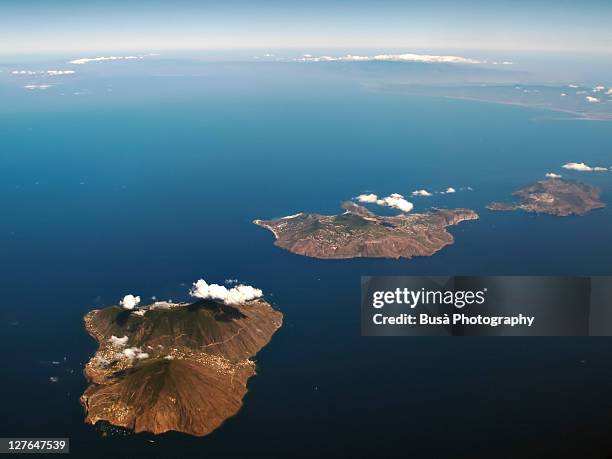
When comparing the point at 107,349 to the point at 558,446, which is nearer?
the point at 558,446

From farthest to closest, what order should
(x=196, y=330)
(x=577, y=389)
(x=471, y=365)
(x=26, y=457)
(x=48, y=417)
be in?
(x=196, y=330)
(x=471, y=365)
(x=577, y=389)
(x=48, y=417)
(x=26, y=457)

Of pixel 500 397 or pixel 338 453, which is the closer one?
pixel 338 453

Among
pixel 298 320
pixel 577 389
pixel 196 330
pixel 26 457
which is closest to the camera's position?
pixel 26 457

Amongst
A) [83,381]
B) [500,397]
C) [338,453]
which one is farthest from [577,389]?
[83,381]

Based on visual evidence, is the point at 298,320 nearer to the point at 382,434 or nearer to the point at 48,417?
the point at 382,434

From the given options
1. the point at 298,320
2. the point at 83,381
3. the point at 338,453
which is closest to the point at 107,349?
the point at 83,381

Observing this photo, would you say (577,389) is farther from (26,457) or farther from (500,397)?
(26,457)
